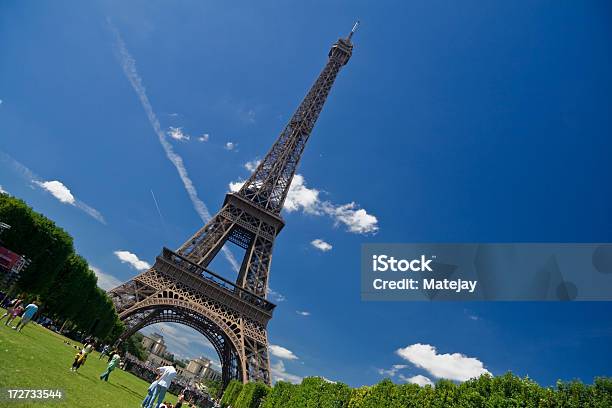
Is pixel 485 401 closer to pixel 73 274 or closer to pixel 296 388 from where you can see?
pixel 296 388

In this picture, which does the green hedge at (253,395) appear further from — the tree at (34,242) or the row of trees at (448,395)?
the tree at (34,242)

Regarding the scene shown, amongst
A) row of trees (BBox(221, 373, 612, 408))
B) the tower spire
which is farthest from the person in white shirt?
the tower spire

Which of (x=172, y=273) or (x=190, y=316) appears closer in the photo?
(x=172, y=273)

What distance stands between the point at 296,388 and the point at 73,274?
2483cm

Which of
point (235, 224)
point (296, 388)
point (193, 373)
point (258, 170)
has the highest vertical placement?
point (258, 170)

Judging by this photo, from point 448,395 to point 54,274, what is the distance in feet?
101

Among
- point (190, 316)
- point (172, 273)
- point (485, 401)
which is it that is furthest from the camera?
point (190, 316)

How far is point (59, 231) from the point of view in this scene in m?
31.1

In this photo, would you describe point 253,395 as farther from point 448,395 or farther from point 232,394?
point 448,395

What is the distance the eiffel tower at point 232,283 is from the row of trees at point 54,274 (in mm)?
4540

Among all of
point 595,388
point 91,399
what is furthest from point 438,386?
point 91,399

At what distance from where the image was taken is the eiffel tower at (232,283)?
38.4 meters

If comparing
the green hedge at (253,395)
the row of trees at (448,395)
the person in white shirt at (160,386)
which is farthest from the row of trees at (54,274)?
the person in white shirt at (160,386)

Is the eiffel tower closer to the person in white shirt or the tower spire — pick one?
the tower spire
